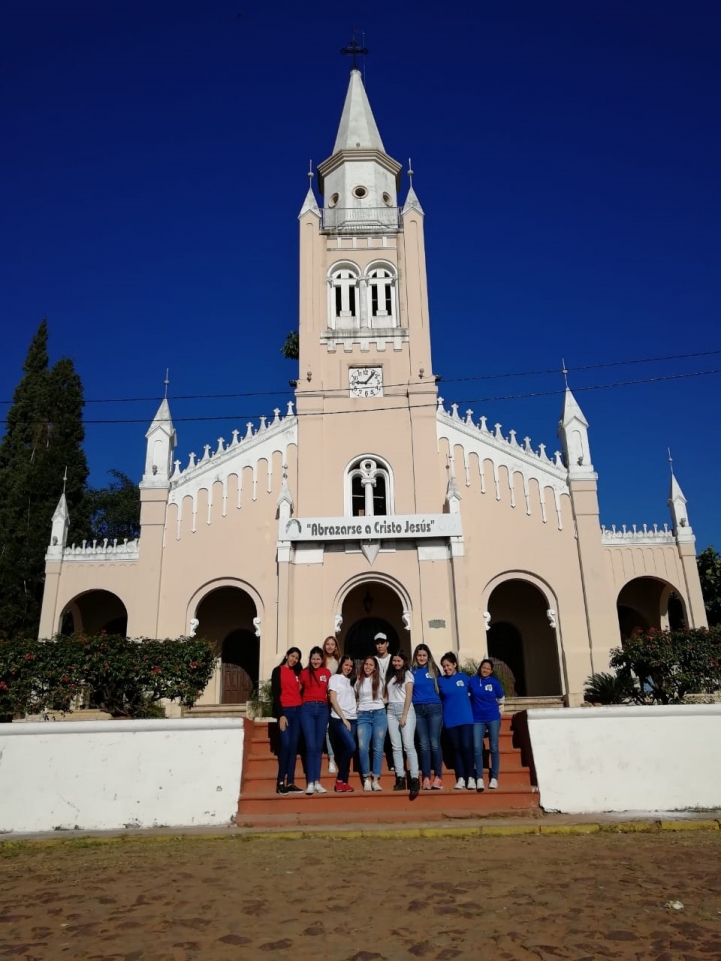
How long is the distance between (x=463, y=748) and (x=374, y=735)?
1063 millimetres

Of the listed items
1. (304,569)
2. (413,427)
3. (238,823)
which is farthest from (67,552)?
(238,823)

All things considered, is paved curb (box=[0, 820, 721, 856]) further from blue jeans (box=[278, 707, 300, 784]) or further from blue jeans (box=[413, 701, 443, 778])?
blue jeans (box=[413, 701, 443, 778])

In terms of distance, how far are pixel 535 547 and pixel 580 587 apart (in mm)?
1576

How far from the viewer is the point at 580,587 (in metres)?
19.9

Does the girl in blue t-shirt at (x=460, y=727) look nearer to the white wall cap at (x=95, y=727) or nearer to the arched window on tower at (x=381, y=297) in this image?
the white wall cap at (x=95, y=727)

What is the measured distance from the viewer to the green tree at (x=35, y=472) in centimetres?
2223

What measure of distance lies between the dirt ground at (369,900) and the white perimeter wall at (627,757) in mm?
1135

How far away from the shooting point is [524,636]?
21.7 metres

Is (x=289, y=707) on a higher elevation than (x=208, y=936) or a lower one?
higher

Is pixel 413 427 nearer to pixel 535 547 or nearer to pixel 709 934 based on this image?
pixel 535 547

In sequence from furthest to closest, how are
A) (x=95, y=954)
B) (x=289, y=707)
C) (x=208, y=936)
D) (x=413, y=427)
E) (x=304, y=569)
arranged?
(x=413, y=427) → (x=304, y=569) → (x=289, y=707) → (x=208, y=936) → (x=95, y=954)

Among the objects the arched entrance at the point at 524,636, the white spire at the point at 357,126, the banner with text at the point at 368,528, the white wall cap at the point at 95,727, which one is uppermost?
the white spire at the point at 357,126

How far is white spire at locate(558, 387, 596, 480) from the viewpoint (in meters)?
20.9

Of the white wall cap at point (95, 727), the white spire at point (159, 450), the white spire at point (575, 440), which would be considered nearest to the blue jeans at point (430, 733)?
the white wall cap at point (95, 727)
